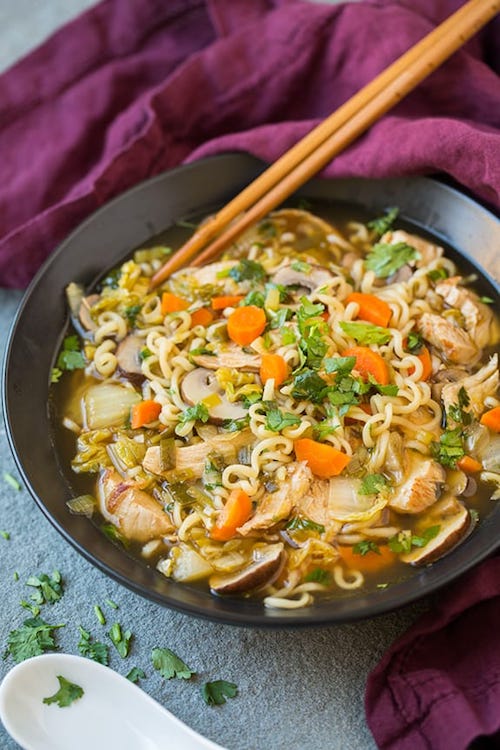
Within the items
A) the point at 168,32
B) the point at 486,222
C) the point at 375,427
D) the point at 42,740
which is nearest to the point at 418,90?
the point at 486,222

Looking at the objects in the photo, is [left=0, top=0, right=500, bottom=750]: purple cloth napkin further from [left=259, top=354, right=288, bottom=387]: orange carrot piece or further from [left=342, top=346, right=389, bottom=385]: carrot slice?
[left=259, top=354, right=288, bottom=387]: orange carrot piece

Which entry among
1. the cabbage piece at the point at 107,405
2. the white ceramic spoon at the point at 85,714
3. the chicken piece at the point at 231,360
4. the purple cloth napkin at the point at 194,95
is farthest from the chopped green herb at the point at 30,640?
the purple cloth napkin at the point at 194,95

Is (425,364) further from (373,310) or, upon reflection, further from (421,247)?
(421,247)

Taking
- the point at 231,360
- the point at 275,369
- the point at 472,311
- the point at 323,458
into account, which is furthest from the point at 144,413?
the point at 472,311

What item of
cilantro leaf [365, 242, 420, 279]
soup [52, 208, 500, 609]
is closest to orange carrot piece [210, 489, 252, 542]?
soup [52, 208, 500, 609]

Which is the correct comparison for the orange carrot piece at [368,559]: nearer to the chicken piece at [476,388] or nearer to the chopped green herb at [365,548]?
the chopped green herb at [365,548]

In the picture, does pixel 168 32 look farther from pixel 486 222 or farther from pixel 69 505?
pixel 69 505
